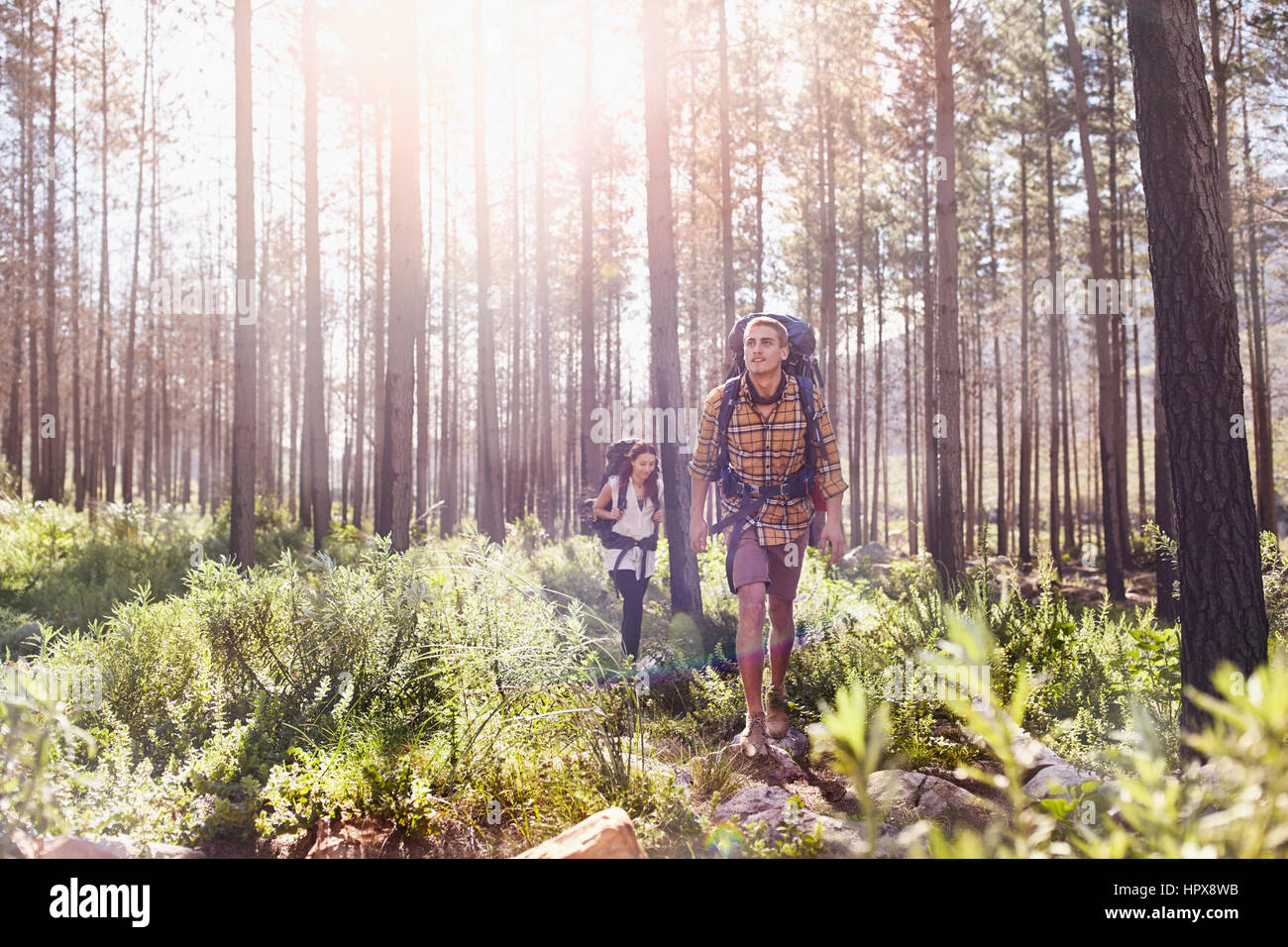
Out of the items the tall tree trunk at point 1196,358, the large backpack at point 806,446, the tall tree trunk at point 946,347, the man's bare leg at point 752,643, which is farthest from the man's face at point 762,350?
the tall tree trunk at point 946,347

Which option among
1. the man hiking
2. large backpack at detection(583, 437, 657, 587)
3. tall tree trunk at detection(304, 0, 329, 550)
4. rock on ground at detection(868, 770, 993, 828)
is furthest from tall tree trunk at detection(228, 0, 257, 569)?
rock on ground at detection(868, 770, 993, 828)

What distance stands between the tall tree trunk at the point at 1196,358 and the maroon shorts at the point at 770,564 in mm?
1857

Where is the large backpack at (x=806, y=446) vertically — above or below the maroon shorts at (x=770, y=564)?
above

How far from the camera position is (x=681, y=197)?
75.0 ft

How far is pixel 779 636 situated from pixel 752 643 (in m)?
0.54

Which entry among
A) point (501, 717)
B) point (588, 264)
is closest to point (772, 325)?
point (501, 717)

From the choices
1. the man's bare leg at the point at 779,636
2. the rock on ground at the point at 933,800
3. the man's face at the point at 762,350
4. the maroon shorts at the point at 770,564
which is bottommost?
the rock on ground at the point at 933,800

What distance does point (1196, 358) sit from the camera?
11.3 ft

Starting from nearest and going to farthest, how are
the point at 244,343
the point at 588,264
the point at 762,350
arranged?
1. the point at 762,350
2. the point at 244,343
3. the point at 588,264

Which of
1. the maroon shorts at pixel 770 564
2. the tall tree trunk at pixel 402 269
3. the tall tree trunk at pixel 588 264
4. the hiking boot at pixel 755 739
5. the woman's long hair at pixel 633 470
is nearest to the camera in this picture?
the hiking boot at pixel 755 739

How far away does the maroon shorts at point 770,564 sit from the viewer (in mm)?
4371

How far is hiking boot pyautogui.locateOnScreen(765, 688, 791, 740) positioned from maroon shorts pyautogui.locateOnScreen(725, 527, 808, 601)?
0.63m

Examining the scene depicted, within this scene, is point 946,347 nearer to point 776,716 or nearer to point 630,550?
point 630,550

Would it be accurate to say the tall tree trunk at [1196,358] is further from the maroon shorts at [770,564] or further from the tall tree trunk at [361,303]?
the tall tree trunk at [361,303]
